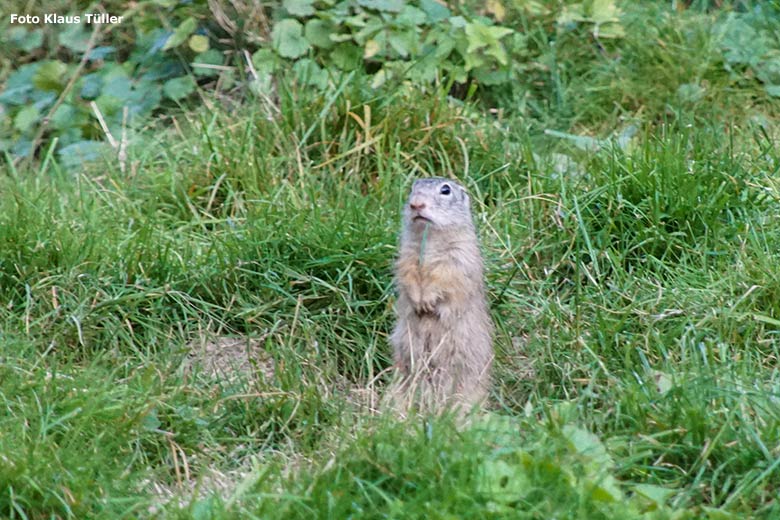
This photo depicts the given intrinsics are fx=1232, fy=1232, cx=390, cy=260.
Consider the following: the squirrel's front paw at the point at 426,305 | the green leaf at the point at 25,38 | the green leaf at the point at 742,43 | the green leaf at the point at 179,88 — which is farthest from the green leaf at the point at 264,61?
the green leaf at the point at 742,43

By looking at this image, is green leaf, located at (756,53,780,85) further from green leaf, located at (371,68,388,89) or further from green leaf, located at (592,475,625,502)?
green leaf, located at (592,475,625,502)

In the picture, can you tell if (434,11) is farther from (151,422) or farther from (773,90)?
(151,422)

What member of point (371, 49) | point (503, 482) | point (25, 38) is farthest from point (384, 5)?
point (503, 482)

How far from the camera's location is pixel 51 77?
7148 millimetres

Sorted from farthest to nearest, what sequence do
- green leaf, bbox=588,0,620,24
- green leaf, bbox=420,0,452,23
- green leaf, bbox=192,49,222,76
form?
green leaf, bbox=192,49,222,76
green leaf, bbox=588,0,620,24
green leaf, bbox=420,0,452,23

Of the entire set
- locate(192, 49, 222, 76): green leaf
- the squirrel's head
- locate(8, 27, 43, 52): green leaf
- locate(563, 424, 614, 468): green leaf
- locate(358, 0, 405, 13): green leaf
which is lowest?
locate(8, 27, 43, 52): green leaf

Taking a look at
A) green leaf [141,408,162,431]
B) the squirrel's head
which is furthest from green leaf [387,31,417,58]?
green leaf [141,408,162,431]

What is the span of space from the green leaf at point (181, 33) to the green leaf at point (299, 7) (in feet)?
2.09

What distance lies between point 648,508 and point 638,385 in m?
0.70

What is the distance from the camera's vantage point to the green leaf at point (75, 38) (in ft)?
24.2

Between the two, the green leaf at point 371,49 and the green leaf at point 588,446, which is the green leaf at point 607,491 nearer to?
the green leaf at point 588,446

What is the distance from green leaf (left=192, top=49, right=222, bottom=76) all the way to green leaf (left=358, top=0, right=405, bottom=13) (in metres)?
0.93

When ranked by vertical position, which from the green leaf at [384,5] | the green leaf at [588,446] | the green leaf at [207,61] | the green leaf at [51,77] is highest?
the green leaf at [384,5]

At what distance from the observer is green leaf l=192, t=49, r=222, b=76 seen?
6883 millimetres
